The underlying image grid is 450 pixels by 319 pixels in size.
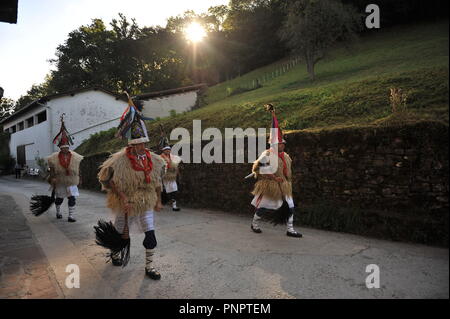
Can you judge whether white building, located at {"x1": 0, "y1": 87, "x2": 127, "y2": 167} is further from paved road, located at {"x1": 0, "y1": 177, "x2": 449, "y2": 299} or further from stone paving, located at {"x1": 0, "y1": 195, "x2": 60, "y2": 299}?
paved road, located at {"x1": 0, "y1": 177, "x2": 449, "y2": 299}

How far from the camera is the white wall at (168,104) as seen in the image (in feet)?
89.5

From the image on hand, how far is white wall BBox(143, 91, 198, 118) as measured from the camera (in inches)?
1074

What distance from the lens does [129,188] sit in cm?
418

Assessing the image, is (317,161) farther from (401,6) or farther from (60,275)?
(401,6)

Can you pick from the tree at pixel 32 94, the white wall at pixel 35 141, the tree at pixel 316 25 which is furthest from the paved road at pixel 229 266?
the tree at pixel 32 94

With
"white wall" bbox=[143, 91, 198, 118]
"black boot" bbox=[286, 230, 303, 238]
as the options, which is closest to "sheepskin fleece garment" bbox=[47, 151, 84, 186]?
"black boot" bbox=[286, 230, 303, 238]

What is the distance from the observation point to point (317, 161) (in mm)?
6691

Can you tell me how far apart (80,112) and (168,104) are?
7.61 metres

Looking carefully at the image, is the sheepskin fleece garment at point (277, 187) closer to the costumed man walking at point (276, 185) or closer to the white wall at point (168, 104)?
the costumed man walking at point (276, 185)

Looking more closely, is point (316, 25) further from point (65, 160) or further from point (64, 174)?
point (64, 174)

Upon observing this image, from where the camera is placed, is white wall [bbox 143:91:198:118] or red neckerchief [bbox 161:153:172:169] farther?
white wall [bbox 143:91:198:118]

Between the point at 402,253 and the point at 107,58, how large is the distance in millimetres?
46649
